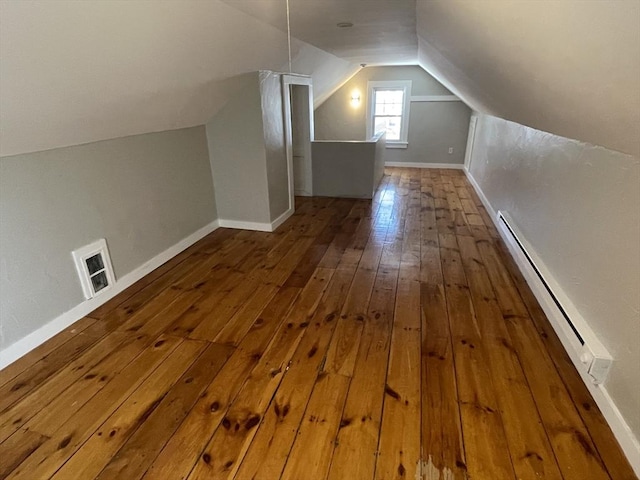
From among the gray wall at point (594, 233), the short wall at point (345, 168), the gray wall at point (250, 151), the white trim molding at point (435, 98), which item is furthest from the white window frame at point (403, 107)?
the gray wall at point (594, 233)

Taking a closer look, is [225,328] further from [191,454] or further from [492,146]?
[492,146]

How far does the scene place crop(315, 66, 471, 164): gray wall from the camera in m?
6.96

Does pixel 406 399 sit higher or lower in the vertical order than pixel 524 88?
lower

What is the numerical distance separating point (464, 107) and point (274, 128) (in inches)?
187

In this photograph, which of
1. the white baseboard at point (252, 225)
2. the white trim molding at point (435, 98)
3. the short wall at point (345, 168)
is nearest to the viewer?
the white baseboard at point (252, 225)

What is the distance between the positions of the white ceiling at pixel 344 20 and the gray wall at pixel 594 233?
1413mm

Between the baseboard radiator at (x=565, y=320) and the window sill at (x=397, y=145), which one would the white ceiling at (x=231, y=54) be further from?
the window sill at (x=397, y=145)

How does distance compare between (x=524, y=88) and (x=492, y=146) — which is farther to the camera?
(x=492, y=146)

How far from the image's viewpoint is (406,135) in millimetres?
7348

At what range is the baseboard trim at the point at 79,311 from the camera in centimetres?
200

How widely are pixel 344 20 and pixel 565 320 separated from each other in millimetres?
2555

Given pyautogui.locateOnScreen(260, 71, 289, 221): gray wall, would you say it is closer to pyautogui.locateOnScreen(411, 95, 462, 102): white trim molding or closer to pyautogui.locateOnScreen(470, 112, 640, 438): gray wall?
pyautogui.locateOnScreen(470, 112, 640, 438): gray wall

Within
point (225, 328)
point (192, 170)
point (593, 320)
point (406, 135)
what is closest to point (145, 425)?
point (225, 328)

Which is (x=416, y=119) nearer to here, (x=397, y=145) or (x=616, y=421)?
(x=397, y=145)
